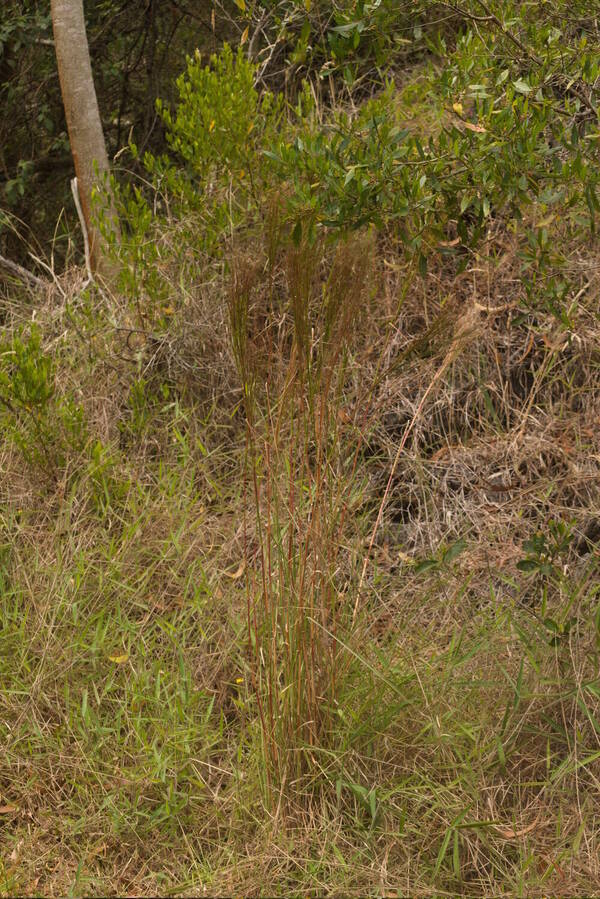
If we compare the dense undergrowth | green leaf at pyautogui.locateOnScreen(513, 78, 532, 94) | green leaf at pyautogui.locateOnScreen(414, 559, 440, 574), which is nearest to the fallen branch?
the dense undergrowth

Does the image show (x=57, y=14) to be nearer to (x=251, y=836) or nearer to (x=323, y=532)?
(x=323, y=532)

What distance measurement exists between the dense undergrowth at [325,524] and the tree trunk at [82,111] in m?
0.33

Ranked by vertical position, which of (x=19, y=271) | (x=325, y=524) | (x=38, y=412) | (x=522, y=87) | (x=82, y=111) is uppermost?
(x=522, y=87)

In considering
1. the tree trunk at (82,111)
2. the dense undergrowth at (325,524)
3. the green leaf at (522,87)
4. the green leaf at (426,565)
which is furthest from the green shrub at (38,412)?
the green leaf at (522,87)

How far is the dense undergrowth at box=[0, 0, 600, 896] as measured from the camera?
2674mm

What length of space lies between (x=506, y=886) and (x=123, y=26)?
5.85 m

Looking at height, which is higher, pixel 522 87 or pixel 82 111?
pixel 522 87

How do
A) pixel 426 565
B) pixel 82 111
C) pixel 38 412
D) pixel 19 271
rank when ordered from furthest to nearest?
pixel 19 271 → pixel 82 111 → pixel 38 412 → pixel 426 565

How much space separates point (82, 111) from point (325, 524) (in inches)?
124

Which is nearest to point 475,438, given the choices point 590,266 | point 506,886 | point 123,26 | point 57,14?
point 590,266

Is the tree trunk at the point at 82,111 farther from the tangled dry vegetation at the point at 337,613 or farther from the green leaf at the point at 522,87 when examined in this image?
the green leaf at the point at 522,87

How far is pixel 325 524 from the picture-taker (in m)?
2.72

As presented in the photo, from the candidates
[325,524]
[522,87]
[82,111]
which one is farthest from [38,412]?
[522,87]

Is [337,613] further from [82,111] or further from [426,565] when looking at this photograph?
[82,111]
